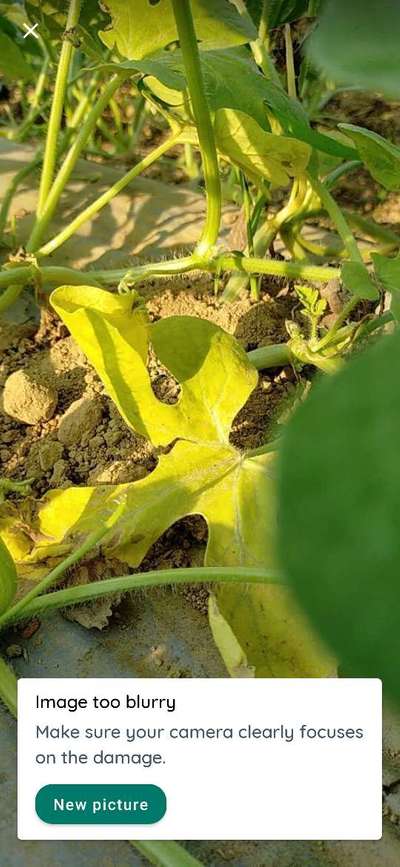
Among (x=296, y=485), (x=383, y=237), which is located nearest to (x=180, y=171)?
(x=383, y=237)

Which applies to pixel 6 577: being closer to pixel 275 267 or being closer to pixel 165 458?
pixel 165 458

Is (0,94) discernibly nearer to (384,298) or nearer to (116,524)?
(384,298)

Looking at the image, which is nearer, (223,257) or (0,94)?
(223,257)

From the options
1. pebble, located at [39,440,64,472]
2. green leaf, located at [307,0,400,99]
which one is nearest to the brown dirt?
pebble, located at [39,440,64,472]

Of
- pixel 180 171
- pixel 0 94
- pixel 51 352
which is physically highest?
pixel 0 94

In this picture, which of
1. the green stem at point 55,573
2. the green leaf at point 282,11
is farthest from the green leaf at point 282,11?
the green stem at point 55,573

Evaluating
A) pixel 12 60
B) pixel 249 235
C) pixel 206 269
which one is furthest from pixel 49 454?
pixel 12 60

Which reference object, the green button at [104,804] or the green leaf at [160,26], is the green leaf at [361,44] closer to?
the green button at [104,804]
